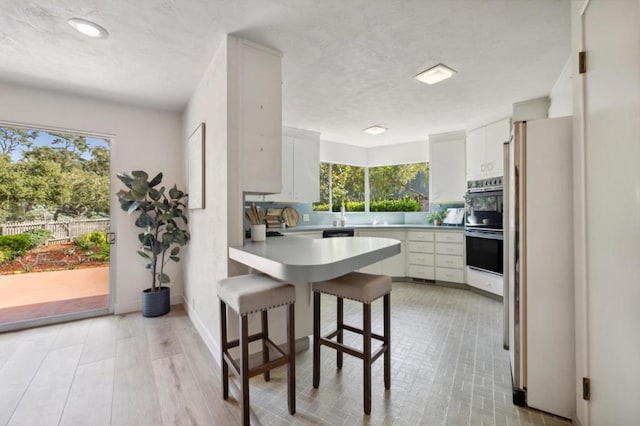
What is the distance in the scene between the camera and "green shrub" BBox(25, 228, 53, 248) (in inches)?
114

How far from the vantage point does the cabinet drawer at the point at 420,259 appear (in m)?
4.53

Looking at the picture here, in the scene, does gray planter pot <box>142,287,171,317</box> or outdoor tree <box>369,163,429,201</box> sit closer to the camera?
gray planter pot <box>142,287,171,317</box>

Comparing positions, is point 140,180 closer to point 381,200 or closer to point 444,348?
point 444,348

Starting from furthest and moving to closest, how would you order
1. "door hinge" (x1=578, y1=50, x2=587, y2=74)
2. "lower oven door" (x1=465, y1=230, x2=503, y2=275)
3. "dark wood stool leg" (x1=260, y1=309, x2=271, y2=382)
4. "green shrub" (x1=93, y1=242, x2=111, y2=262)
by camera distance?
"lower oven door" (x1=465, y1=230, x2=503, y2=275)
"green shrub" (x1=93, y1=242, x2=111, y2=262)
"dark wood stool leg" (x1=260, y1=309, x2=271, y2=382)
"door hinge" (x1=578, y1=50, x2=587, y2=74)

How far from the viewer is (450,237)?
4.34 meters

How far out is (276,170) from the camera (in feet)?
7.29

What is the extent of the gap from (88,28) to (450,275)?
494cm

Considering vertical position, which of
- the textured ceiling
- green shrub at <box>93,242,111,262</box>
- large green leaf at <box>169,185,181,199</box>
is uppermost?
the textured ceiling

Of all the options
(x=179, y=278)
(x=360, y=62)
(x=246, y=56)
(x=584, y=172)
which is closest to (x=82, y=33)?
(x=246, y=56)

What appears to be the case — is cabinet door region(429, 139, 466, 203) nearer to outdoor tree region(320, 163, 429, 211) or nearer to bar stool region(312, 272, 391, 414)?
outdoor tree region(320, 163, 429, 211)

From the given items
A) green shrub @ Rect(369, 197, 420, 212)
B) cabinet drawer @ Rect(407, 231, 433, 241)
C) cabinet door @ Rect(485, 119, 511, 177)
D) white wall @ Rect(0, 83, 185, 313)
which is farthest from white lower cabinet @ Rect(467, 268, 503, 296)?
white wall @ Rect(0, 83, 185, 313)

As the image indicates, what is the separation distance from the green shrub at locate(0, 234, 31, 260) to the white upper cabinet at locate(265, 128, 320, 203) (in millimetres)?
2625

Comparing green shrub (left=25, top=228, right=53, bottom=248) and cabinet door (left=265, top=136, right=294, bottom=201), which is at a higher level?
cabinet door (left=265, top=136, right=294, bottom=201)

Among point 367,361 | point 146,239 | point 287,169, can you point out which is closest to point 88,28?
point 146,239
